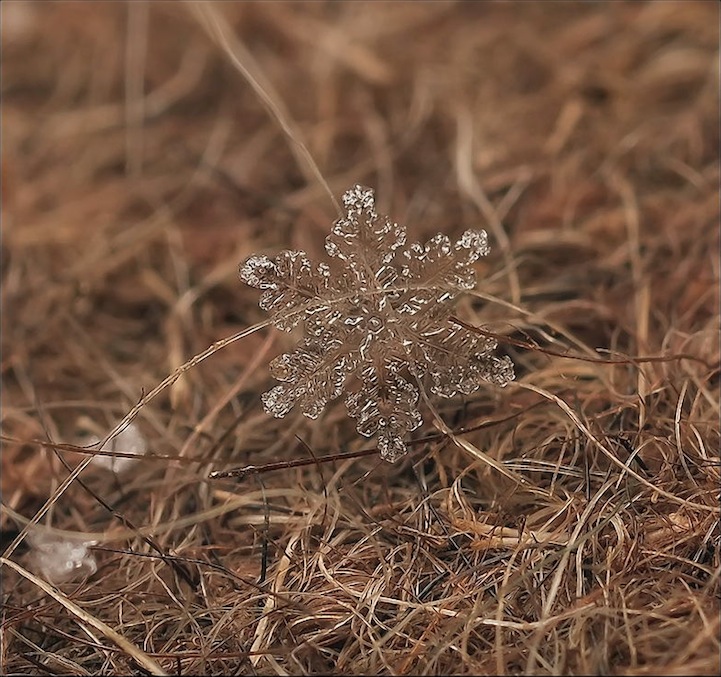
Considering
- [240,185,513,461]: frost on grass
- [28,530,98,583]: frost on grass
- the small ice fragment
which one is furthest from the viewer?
the small ice fragment

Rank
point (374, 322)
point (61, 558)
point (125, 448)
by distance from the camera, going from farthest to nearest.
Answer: point (125, 448) < point (61, 558) < point (374, 322)

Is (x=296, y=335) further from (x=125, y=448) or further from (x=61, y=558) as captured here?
(x=61, y=558)

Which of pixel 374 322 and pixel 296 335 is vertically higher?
pixel 374 322

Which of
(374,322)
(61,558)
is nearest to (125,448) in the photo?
(61,558)

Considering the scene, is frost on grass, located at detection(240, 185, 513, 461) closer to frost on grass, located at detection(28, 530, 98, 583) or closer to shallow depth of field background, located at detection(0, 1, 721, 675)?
shallow depth of field background, located at detection(0, 1, 721, 675)

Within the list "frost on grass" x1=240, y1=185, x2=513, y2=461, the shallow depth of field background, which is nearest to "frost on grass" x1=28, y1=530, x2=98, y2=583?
the shallow depth of field background

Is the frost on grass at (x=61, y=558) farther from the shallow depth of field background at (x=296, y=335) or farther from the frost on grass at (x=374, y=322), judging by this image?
the frost on grass at (x=374, y=322)
